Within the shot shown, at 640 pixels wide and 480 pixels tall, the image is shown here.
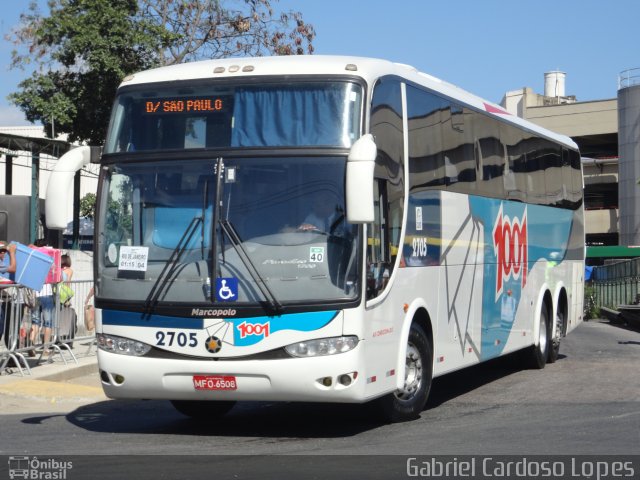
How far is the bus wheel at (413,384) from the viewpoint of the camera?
34.8 feet

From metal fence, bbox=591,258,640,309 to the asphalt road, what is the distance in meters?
19.7

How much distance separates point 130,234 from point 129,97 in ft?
4.40

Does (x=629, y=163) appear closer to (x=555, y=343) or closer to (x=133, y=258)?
(x=555, y=343)

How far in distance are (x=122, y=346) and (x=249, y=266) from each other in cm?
144

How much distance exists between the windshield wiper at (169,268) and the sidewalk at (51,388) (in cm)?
347

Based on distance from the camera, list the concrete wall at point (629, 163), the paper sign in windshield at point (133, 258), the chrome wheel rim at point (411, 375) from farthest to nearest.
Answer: the concrete wall at point (629, 163) < the chrome wheel rim at point (411, 375) < the paper sign in windshield at point (133, 258)

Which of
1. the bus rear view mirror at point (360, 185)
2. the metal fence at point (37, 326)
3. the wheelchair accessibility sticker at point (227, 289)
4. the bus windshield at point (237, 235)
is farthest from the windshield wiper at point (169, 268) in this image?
the metal fence at point (37, 326)

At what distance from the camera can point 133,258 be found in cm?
988

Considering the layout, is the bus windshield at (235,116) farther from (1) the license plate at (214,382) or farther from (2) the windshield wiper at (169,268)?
(1) the license plate at (214,382)

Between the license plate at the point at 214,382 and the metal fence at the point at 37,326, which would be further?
the metal fence at the point at 37,326

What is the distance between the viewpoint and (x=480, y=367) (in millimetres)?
17062

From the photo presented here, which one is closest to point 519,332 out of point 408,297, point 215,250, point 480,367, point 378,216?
point 480,367

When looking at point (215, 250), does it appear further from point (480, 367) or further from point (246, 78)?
point (480, 367)

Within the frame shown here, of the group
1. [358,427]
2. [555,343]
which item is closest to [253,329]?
[358,427]
